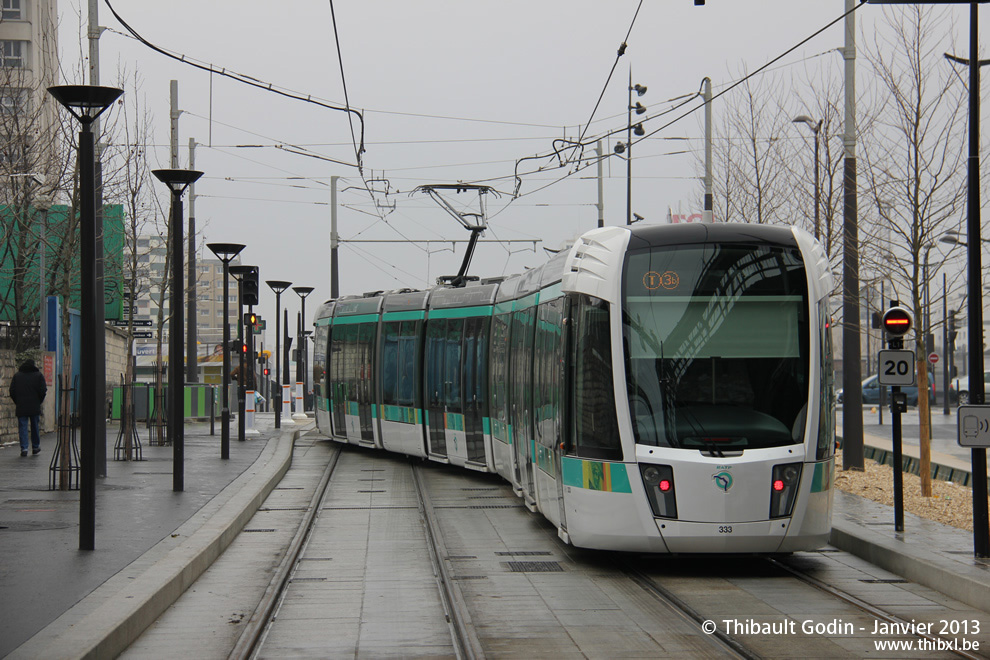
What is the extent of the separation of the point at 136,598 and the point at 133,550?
251cm

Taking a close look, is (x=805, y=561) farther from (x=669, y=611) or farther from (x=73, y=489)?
(x=73, y=489)

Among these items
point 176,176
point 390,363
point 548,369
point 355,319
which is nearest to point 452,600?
point 548,369

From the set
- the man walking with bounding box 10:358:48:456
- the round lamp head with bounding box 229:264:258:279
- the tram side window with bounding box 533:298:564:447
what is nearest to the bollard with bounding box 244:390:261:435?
the round lamp head with bounding box 229:264:258:279

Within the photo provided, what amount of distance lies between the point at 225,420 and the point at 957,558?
46.2 feet

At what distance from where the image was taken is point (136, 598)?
8.75 metres

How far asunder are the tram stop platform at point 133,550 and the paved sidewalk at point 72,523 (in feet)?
0.04

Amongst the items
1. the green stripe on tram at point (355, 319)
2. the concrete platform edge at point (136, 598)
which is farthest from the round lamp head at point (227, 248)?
the concrete platform edge at point (136, 598)

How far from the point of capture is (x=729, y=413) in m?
10.8

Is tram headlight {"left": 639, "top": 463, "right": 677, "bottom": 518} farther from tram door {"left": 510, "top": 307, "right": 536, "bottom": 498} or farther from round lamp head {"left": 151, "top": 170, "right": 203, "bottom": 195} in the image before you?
round lamp head {"left": 151, "top": 170, "right": 203, "bottom": 195}

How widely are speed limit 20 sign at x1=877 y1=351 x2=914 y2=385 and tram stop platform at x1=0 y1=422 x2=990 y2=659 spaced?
1517 mm

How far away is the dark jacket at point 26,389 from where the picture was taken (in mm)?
22469

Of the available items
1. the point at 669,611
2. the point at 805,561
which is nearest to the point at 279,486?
the point at 805,561

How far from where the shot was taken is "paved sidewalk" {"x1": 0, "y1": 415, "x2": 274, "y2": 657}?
8688 millimetres

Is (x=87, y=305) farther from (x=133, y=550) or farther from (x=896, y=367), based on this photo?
(x=896, y=367)
